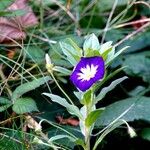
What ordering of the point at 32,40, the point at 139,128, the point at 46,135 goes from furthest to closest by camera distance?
the point at 32,40 < the point at 139,128 < the point at 46,135

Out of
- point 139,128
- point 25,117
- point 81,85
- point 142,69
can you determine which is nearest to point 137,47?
point 142,69

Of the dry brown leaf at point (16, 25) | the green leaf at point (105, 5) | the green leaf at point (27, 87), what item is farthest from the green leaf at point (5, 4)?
the green leaf at point (105, 5)

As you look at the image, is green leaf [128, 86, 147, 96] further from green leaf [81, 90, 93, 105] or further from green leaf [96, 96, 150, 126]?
green leaf [81, 90, 93, 105]

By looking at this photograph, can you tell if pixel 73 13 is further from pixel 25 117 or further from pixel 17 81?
pixel 25 117

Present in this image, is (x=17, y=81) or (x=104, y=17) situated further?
(x=104, y=17)

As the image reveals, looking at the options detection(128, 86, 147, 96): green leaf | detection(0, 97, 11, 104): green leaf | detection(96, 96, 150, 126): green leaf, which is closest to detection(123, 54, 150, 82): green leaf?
detection(128, 86, 147, 96): green leaf

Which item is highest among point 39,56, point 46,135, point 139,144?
point 39,56

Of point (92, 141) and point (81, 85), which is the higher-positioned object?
point (81, 85)
